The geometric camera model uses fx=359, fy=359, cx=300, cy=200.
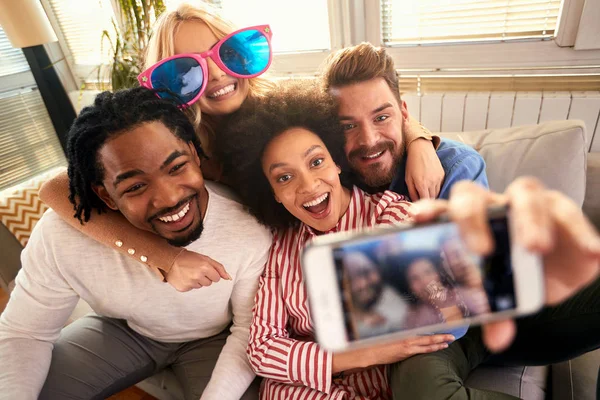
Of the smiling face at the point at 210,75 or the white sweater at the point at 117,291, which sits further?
the smiling face at the point at 210,75

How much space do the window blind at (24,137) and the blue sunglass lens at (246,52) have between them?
9.37 ft

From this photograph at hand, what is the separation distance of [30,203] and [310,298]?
5.96ft

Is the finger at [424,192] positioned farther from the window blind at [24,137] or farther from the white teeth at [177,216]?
the window blind at [24,137]

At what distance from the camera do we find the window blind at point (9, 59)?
285cm

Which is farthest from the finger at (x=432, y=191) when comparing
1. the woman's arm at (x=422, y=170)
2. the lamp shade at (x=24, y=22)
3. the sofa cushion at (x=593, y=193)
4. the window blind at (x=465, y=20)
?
the lamp shade at (x=24, y=22)

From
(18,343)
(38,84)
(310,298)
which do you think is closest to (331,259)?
(310,298)

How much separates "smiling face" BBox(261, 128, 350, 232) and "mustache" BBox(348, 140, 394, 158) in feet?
0.39

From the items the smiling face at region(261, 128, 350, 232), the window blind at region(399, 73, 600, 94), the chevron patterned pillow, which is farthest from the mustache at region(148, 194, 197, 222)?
the window blind at region(399, 73, 600, 94)

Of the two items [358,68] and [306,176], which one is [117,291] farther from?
[358,68]

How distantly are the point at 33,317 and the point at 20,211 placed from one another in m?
0.99

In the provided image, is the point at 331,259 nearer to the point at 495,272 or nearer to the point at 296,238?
the point at 495,272

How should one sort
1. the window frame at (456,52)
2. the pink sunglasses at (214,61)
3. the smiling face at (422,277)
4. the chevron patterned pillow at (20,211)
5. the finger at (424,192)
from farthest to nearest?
the chevron patterned pillow at (20,211), the window frame at (456,52), the pink sunglasses at (214,61), the finger at (424,192), the smiling face at (422,277)

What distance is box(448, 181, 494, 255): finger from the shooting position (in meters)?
0.39

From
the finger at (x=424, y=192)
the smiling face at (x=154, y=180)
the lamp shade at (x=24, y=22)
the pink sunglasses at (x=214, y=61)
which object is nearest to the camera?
the smiling face at (x=154, y=180)
